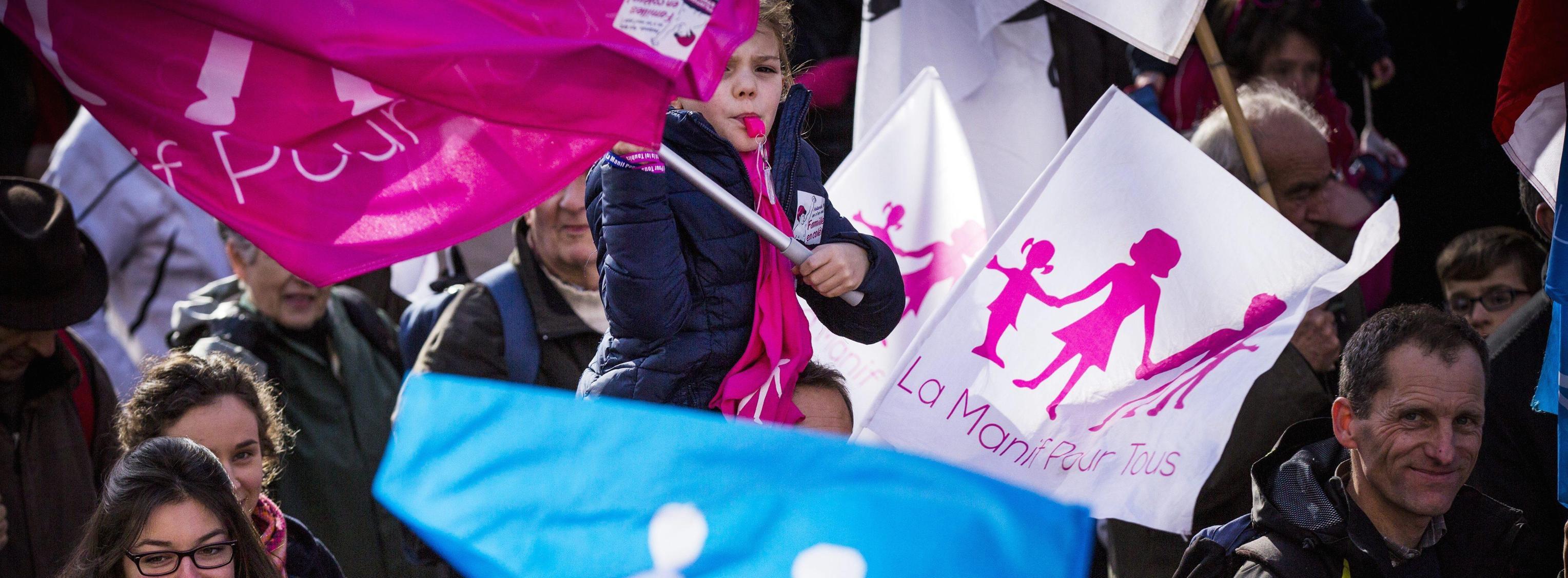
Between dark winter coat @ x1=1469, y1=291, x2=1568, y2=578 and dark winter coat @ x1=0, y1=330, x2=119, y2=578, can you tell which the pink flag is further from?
dark winter coat @ x1=1469, y1=291, x2=1568, y2=578

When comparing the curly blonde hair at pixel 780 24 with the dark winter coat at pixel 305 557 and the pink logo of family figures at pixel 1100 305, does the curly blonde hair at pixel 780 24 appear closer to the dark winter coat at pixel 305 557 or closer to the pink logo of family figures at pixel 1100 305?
the pink logo of family figures at pixel 1100 305

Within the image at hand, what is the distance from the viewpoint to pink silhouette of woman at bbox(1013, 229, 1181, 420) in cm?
368

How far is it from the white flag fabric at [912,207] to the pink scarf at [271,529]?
1437 mm

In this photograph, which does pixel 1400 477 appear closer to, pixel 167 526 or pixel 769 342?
pixel 769 342

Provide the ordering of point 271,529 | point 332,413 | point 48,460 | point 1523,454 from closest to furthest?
point 271,529 → point 1523,454 → point 48,460 → point 332,413

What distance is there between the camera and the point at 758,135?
119 inches

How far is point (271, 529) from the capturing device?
3531 mm

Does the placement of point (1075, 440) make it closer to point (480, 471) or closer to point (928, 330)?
point (928, 330)

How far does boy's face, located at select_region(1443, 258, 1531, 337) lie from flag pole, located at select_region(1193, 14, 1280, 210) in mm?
826

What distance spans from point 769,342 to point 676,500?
2.26 feet

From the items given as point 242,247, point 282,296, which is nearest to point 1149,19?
point 282,296

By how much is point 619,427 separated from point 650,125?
2.74 feet

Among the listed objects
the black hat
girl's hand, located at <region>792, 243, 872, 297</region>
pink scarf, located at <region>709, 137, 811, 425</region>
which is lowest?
the black hat

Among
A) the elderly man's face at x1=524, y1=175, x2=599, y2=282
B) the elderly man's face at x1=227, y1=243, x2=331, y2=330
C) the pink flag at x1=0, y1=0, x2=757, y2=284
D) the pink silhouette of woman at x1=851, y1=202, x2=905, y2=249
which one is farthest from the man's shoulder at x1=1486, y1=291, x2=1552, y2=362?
the elderly man's face at x1=227, y1=243, x2=331, y2=330
